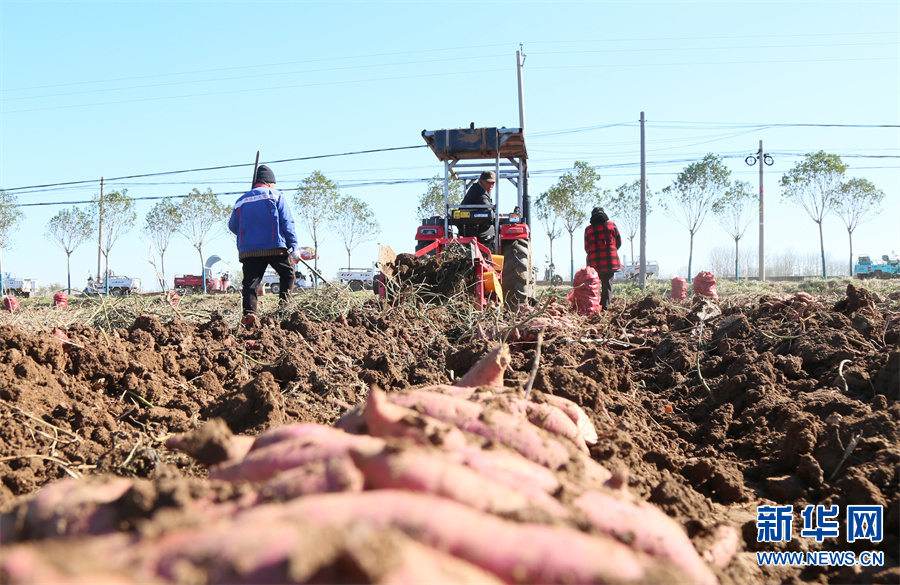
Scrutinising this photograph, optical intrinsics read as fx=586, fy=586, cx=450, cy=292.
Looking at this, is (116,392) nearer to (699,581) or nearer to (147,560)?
(147,560)

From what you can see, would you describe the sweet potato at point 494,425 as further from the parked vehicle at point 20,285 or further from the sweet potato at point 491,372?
the parked vehicle at point 20,285

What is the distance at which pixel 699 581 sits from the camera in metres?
1.46

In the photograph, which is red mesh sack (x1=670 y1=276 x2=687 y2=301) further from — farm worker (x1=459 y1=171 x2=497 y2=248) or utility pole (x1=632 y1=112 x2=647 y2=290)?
utility pole (x1=632 y1=112 x2=647 y2=290)

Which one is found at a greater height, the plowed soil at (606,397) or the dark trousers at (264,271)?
the dark trousers at (264,271)

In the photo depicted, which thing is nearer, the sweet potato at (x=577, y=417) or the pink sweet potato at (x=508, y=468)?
the pink sweet potato at (x=508, y=468)

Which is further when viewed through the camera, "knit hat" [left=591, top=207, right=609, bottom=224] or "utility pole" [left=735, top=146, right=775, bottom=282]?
"utility pole" [left=735, top=146, right=775, bottom=282]

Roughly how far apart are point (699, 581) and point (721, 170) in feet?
126

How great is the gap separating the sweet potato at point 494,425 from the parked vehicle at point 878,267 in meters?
41.8

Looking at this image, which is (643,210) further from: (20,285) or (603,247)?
(20,285)

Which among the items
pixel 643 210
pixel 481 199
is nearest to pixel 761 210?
pixel 643 210

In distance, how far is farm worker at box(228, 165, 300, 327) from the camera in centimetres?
692

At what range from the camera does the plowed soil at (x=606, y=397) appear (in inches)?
94.3

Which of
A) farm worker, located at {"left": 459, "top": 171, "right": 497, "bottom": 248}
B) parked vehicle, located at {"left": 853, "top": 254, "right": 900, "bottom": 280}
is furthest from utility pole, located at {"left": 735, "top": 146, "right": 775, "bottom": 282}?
farm worker, located at {"left": 459, "top": 171, "right": 497, "bottom": 248}

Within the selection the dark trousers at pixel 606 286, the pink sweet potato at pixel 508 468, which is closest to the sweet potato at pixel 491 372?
the pink sweet potato at pixel 508 468
